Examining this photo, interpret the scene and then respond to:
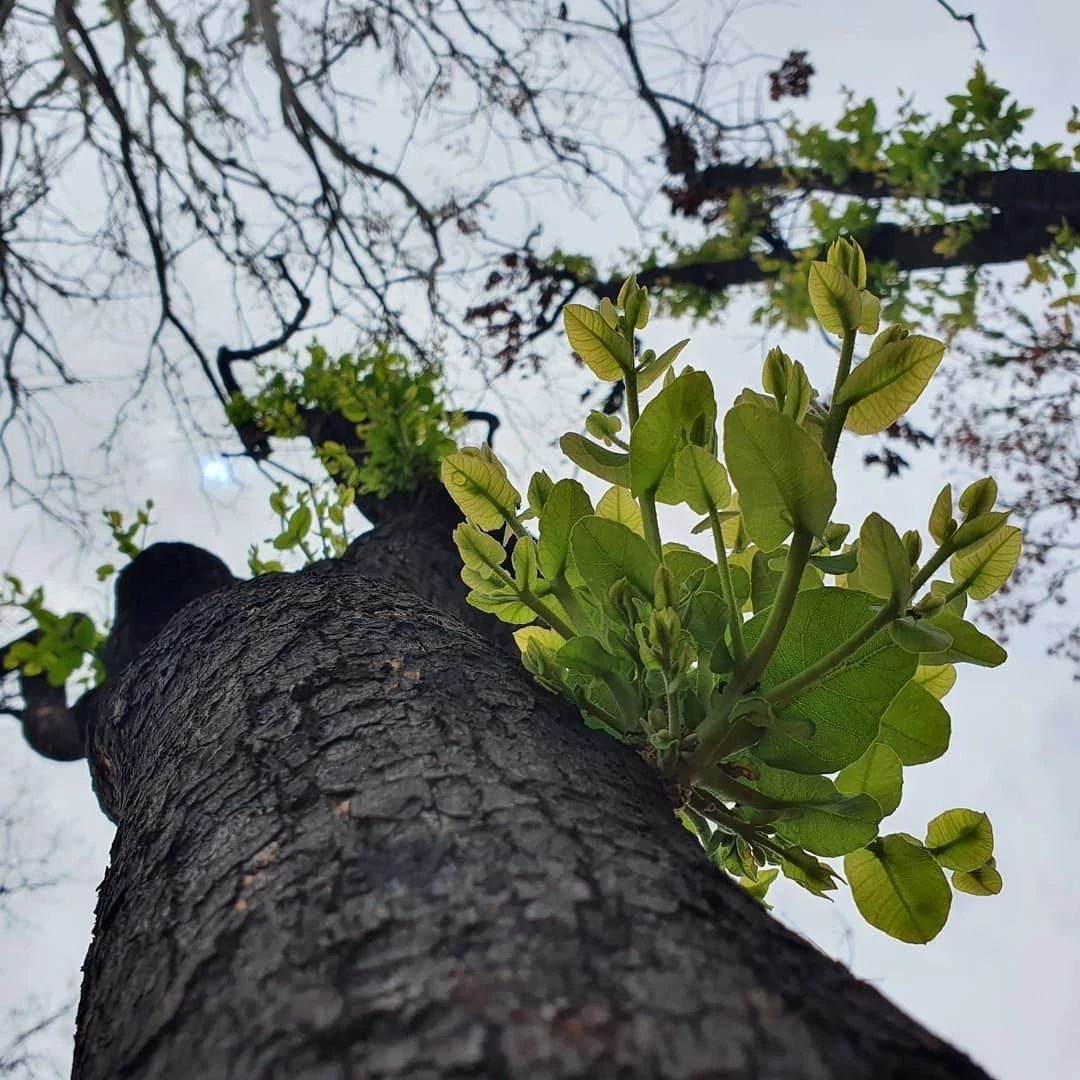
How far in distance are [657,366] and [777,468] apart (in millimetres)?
229

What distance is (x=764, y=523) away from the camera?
610 millimetres

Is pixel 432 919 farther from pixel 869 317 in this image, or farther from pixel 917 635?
pixel 869 317

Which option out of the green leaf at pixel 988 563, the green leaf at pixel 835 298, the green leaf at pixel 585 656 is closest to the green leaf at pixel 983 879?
the green leaf at pixel 988 563

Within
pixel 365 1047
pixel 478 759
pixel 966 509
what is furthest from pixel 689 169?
pixel 365 1047

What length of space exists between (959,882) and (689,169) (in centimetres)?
266

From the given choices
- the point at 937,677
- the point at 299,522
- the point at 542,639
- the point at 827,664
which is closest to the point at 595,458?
the point at 542,639

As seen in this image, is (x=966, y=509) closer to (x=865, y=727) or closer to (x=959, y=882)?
(x=865, y=727)

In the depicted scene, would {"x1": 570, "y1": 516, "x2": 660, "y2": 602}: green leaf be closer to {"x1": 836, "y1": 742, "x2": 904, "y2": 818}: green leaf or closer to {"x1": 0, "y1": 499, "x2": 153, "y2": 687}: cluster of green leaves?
{"x1": 836, "y1": 742, "x2": 904, "y2": 818}: green leaf

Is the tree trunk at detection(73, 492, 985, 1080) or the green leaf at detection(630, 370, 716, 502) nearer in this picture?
the tree trunk at detection(73, 492, 985, 1080)

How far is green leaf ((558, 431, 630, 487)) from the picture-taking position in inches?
30.4

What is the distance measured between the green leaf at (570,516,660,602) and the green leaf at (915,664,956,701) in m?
0.32

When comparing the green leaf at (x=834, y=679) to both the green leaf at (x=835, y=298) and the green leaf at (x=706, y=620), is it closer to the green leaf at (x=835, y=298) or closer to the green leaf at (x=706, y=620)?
the green leaf at (x=706, y=620)

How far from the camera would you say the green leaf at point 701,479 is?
0.67 metres

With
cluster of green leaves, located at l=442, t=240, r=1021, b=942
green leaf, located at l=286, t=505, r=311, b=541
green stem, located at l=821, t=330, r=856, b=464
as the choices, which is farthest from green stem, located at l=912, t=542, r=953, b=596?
green leaf, located at l=286, t=505, r=311, b=541
